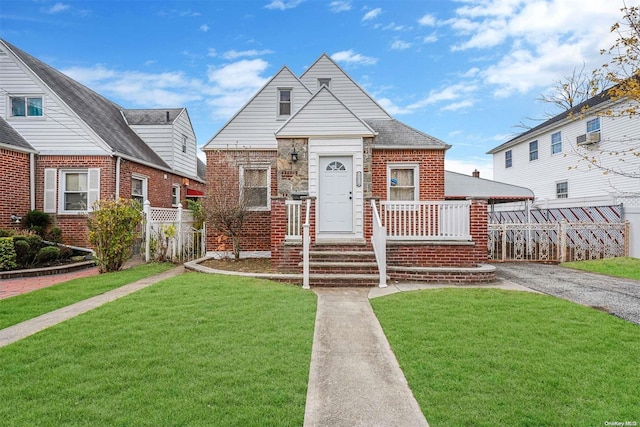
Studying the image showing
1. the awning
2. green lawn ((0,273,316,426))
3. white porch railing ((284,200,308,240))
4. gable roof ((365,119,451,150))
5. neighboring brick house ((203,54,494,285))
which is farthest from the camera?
the awning

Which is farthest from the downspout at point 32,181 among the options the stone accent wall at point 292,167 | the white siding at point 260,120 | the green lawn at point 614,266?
the green lawn at point 614,266

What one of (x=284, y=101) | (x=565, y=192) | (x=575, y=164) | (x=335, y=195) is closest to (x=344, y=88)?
(x=284, y=101)

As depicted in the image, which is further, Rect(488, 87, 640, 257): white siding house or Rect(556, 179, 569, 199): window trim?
Rect(556, 179, 569, 199): window trim

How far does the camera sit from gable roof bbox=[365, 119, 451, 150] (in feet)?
33.5

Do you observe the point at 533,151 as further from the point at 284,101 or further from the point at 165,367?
the point at 165,367

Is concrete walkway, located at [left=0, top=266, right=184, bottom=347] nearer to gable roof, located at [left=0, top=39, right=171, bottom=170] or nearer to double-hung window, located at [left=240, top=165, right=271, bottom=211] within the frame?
double-hung window, located at [left=240, top=165, right=271, bottom=211]

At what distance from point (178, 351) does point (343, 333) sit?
1.95 metres

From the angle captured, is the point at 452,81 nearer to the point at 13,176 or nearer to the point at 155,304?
the point at 155,304

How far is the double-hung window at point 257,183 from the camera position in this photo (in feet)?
35.2

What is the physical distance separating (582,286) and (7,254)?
43.5ft

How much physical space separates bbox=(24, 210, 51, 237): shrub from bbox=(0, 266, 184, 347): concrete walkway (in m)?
6.15

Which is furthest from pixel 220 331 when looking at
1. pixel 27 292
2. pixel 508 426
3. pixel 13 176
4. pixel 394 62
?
pixel 394 62

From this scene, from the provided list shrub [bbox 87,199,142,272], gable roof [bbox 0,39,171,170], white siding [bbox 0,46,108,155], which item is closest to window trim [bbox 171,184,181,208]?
gable roof [bbox 0,39,171,170]

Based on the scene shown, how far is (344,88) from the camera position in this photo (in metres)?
12.2
